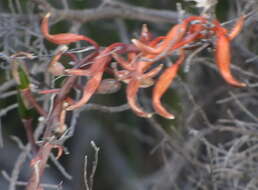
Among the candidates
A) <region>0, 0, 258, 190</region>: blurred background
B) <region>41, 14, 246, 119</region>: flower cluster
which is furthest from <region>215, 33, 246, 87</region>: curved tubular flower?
<region>0, 0, 258, 190</region>: blurred background

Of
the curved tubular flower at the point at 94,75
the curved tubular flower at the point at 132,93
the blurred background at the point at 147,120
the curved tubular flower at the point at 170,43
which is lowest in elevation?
the blurred background at the point at 147,120

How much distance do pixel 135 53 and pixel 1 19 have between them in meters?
0.92

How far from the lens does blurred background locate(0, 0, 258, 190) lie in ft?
6.19

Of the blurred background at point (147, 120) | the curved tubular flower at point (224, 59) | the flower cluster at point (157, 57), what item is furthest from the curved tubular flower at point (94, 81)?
the blurred background at point (147, 120)

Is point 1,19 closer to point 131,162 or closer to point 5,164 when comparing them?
point 5,164

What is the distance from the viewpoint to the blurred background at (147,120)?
6.19ft

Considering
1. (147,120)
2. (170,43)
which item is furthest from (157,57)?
(147,120)

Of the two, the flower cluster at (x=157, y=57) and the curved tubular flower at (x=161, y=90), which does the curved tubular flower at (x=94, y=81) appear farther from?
the curved tubular flower at (x=161, y=90)

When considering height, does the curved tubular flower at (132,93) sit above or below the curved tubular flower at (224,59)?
below

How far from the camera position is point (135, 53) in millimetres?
1116

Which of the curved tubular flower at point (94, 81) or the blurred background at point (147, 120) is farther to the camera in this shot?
the blurred background at point (147, 120)

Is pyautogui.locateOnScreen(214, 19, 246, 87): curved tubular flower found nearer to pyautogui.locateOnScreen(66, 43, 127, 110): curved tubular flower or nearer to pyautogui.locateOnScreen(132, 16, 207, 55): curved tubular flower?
pyautogui.locateOnScreen(132, 16, 207, 55): curved tubular flower

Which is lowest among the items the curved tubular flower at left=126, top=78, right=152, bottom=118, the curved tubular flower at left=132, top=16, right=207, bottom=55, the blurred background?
the blurred background

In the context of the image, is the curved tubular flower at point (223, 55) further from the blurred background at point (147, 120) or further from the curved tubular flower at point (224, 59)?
the blurred background at point (147, 120)
